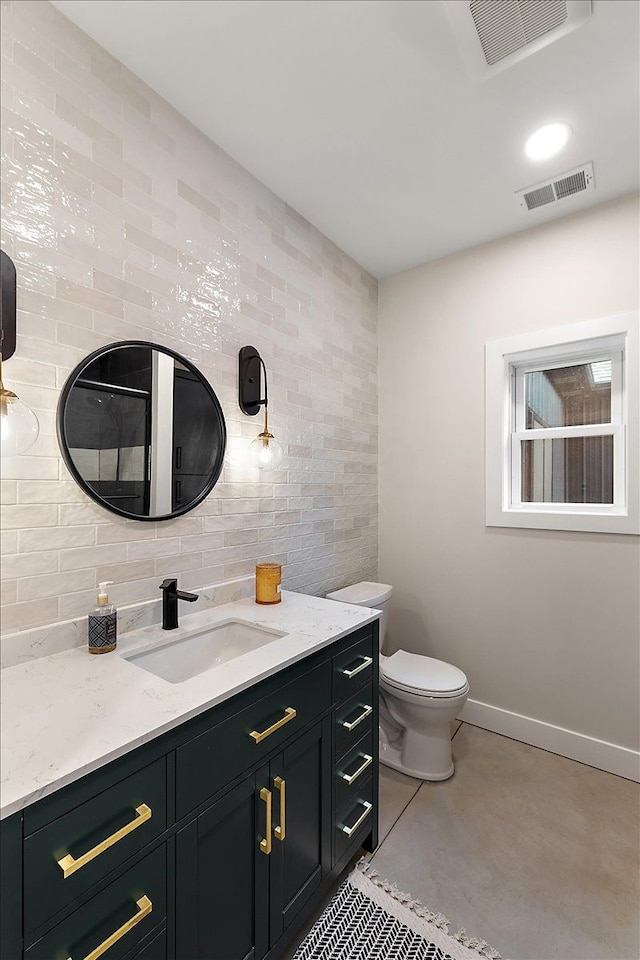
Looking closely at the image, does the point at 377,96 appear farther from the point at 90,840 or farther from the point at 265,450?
the point at 90,840

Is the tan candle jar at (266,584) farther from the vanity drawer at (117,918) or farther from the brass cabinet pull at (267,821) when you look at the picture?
the vanity drawer at (117,918)

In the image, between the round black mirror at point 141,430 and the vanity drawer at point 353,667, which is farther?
the vanity drawer at point 353,667

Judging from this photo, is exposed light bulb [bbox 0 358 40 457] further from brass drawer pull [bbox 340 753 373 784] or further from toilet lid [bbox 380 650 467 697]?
toilet lid [bbox 380 650 467 697]

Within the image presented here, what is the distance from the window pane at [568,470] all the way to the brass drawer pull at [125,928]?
7.64 feet

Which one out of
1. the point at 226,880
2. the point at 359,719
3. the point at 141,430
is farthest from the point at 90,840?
the point at 141,430

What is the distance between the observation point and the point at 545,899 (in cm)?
150

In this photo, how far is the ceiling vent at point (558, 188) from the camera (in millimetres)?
1966

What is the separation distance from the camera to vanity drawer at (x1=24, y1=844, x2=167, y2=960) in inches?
30.0

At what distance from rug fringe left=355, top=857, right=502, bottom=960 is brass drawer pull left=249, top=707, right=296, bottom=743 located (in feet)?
2.71

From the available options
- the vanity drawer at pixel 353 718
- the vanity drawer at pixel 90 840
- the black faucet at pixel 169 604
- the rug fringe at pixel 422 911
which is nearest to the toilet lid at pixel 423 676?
the vanity drawer at pixel 353 718

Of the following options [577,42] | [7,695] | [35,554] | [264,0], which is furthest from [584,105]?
[7,695]

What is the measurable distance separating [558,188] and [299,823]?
2698 mm

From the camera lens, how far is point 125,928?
2.77ft

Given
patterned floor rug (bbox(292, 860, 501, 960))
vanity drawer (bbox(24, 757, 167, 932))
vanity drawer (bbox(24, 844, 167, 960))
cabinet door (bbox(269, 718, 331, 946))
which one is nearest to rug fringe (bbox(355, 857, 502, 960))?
patterned floor rug (bbox(292, 860, 501, 960))
